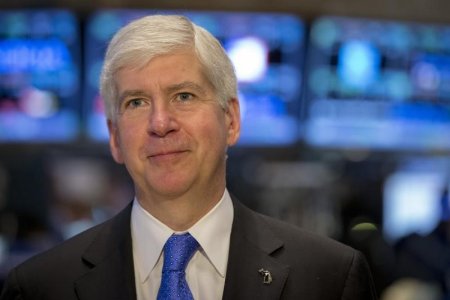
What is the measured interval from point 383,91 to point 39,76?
157 centimetres

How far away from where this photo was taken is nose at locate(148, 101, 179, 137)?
1.69 m

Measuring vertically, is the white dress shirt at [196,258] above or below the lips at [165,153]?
below

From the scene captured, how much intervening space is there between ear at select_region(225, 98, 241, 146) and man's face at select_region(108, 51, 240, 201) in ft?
0.22

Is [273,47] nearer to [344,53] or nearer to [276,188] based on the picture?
[344,53]

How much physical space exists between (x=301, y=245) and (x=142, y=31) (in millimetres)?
517

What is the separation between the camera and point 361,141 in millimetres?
4320

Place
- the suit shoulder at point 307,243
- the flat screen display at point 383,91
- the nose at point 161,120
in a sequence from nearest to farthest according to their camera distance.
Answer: the nose at point 161,120 → the suit shoulder at point 307,243 → the flat screen display at point 383,91

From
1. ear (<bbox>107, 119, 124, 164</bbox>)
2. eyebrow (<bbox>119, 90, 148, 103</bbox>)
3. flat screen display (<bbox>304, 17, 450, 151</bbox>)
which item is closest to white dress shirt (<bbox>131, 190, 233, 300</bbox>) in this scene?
ear (<bbox>107, 119, 124, 164</bbox>)

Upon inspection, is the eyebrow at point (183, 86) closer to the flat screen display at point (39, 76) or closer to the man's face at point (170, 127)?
the man's face at point (170, 127)

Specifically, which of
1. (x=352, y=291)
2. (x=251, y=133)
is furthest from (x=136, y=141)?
(x=251, y=133)

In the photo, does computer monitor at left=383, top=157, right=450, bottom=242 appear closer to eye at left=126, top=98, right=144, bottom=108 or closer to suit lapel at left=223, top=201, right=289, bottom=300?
suit lapel at left=223, top=201, right=289, bottom=300

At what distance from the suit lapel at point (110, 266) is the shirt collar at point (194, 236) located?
3cm

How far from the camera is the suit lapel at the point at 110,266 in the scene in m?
1.76

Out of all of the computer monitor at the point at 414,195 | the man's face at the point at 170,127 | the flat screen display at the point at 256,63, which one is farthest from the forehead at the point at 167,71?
the computer monitor at the point at 414,195
